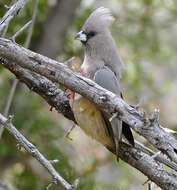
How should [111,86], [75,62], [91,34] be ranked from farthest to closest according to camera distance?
[75,62], [91,34], [111,86]

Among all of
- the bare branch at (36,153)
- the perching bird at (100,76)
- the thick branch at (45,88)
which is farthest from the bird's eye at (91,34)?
the bare branch at (36,153)

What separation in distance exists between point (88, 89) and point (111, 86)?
878 mm

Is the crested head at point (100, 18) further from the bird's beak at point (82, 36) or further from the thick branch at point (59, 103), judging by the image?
the thick branch at point (59, 103)

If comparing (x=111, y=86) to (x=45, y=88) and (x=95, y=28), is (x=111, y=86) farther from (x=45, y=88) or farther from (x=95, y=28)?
(x=95, y=28)

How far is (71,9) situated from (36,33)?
645 mm

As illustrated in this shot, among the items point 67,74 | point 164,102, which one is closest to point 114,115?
point 67,74

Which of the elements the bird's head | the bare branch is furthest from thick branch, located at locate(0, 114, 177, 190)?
the bird's head

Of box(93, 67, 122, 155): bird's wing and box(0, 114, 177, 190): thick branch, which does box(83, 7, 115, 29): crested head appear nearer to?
box(93, 67, 122, 155): bird's wing

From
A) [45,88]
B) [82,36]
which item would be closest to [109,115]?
[45,88]

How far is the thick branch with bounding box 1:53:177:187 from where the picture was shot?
3.58 meters

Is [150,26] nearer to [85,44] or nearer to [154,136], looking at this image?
[85,44]

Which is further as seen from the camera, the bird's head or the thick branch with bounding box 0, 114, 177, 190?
the bird's head

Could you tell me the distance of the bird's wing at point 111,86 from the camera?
371cm

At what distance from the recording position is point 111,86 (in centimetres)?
394
